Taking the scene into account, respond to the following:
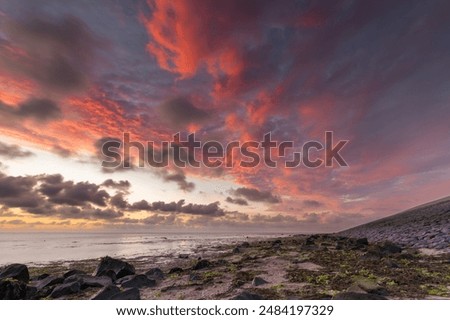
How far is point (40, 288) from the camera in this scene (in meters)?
15.0

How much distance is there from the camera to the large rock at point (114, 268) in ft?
59.4

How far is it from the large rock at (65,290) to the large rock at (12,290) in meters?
1.36

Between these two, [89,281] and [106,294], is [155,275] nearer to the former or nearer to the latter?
[89,281]

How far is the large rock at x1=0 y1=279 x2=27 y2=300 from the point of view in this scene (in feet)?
42.6

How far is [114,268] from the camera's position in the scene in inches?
741

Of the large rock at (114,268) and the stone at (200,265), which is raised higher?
the large rock at (114,268)

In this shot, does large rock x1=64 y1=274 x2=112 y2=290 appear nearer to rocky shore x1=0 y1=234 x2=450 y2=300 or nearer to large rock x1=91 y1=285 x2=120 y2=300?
rocky shore x1=0 y1=234 x2=450 y2=300

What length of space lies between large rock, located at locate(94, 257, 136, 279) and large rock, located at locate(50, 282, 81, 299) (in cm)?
346

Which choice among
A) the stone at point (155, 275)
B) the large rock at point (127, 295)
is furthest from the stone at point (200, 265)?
the large rock at point (127, 295)

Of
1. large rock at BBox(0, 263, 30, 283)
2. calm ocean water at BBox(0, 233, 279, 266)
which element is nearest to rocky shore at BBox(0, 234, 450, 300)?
large rock at BBox(0, 263, 30, 283)

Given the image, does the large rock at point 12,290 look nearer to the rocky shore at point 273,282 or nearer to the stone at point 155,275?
the rocky shore at point 273,282
